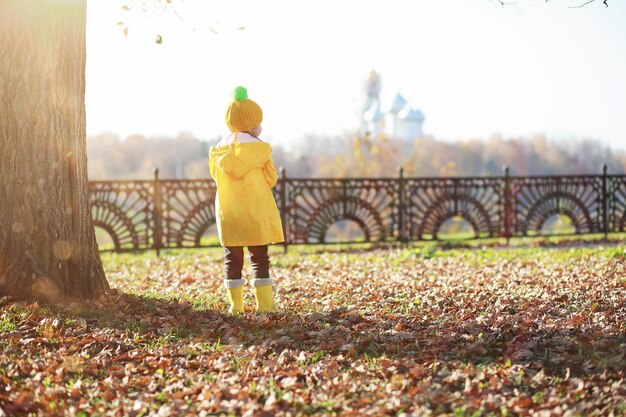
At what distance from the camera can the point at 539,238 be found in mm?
15828

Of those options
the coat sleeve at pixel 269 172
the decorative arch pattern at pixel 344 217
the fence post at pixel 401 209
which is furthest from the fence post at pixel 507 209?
the coat sleeve at pixel 269 172

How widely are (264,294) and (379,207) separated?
869 centimetres

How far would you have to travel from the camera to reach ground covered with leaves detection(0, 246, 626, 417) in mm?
4320

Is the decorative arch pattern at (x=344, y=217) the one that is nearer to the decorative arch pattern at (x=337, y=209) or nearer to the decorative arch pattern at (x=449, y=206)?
the decorative arch pattern at (x=337, y=209)

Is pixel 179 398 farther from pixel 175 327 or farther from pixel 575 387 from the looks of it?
pixel 575 387

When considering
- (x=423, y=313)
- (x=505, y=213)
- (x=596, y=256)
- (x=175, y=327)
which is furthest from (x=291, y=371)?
(x=505, y=213)

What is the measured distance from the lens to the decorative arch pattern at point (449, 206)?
1507cm

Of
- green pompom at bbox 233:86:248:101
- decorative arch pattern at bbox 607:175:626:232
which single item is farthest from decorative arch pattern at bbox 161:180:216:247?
decorative arch pattern at bbox 607:175:626:232

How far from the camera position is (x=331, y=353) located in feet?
17.5

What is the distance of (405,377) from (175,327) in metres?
2.07

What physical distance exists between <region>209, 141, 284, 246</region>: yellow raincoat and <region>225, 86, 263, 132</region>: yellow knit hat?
0.54ft

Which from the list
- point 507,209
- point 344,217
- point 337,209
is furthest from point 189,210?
point 507,209

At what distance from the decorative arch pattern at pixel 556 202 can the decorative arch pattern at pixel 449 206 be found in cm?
43

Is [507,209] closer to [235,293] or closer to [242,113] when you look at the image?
[235,293]
